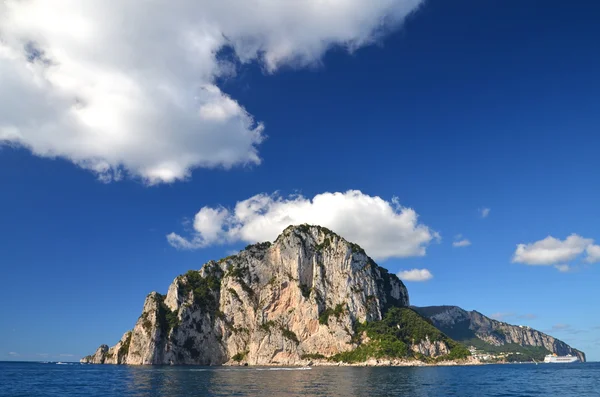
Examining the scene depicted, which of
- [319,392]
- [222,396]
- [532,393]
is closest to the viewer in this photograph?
[222,396]

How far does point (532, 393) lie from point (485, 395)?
38.4ft

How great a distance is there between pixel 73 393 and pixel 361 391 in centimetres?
5108

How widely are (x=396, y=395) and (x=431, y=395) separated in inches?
253

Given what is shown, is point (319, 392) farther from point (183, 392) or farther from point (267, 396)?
point (183, 392)

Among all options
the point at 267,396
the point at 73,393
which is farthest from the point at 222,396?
the point at 73,393

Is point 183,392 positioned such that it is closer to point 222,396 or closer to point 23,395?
point 222,396

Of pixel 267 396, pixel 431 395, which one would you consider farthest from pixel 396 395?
pixel 267 396


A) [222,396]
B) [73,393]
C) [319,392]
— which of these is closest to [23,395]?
[73,393]

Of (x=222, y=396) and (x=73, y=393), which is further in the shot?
(x=73, y=393)

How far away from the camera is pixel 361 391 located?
7250cm

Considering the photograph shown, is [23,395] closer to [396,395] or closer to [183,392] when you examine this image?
[183,392]

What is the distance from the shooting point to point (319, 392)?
70.6 m

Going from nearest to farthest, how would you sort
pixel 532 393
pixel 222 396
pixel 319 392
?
pixel 222 396 → pixel 319 392 → pixel 532 393

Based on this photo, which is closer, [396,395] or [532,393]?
[396,395]
